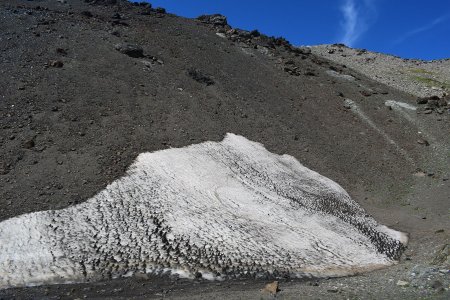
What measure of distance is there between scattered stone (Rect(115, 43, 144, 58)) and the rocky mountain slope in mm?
86

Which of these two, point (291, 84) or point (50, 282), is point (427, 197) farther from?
point (50, 282)

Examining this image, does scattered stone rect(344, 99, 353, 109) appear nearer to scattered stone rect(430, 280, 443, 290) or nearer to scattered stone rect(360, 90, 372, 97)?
scattered stone rect(360, 90, 372, 97)

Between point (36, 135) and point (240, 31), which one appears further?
point (240, 31)

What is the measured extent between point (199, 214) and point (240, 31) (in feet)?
121

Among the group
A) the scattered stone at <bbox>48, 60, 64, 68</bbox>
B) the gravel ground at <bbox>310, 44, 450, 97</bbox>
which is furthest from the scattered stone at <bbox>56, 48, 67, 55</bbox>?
the gravel ground at <bbox>310, 44, 450, 97</bbox>

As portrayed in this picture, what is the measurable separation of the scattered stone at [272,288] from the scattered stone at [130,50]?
76.9 feet

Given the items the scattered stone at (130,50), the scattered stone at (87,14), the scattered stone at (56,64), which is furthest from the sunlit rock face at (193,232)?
the scattered stone at (87,14)

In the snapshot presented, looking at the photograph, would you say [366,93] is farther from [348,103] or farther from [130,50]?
[130,50]

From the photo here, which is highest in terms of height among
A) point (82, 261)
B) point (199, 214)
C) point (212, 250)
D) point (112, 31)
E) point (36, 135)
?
point (112, 31)

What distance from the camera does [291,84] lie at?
39875mm

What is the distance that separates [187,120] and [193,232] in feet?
37.8

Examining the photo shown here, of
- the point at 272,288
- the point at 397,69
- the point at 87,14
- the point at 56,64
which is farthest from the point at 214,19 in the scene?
the point at 272,288

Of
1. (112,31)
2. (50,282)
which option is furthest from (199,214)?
(112,31)

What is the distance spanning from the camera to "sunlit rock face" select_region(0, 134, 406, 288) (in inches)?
589
